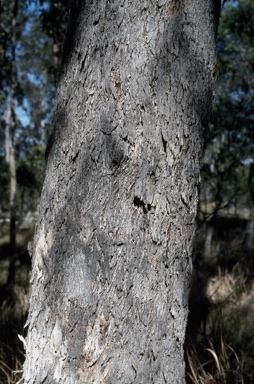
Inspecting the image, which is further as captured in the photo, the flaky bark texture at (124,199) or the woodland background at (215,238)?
the woodland background at (215,238)

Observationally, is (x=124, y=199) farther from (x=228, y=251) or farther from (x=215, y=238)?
(x=215, y=238)

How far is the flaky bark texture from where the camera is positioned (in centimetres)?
129

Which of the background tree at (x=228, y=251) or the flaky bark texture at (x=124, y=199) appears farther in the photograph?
the background tree at (x=228, y=251)

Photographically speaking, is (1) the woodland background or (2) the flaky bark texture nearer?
(2) the flaky bark texture

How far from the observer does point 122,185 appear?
1.29m

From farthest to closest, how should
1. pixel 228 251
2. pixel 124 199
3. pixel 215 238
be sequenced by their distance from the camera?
1. pixel 215 238
2. pixel 228 251
3. pixel 124 199

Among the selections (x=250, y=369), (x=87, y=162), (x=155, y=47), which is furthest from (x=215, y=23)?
(x=250, y=369)

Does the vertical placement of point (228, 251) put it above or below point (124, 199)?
below

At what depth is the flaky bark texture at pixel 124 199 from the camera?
1.29m

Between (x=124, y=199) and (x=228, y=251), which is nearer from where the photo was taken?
(x=124, y=199)

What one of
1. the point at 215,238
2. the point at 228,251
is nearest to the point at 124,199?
the point at 228,251

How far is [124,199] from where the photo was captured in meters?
1.29

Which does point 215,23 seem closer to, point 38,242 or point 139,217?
point 139,217

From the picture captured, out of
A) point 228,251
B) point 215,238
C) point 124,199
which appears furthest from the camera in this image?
point 215,238
